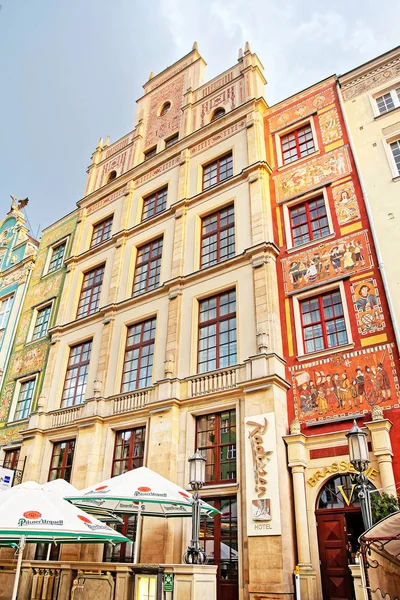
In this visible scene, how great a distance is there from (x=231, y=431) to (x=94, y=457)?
516 centimetres

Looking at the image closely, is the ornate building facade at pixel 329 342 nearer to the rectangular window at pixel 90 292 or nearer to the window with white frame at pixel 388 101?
the window with white frame at pixel 388 101

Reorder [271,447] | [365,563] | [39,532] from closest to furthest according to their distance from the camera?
[365,563], [39,532], [271,447]

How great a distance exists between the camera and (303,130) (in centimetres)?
1808

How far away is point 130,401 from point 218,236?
6802mm

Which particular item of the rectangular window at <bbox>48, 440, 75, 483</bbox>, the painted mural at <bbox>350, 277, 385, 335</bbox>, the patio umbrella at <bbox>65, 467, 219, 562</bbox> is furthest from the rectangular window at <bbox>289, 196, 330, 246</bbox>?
the rectangular window at <bbox>48, 440, 75, 483</bbox>

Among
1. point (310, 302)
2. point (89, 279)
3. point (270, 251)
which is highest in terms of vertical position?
point (89, 279)

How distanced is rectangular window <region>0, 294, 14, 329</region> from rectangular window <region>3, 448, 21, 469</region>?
755cm

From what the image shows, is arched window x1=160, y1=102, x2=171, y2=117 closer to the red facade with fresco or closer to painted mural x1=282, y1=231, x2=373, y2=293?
the red facade with fresco

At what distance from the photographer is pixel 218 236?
17.8m

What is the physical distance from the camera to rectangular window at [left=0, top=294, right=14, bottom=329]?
82.5ft

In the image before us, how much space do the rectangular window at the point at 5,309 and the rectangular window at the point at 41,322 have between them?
2.76 metres

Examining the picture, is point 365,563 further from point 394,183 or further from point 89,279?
point 89,279

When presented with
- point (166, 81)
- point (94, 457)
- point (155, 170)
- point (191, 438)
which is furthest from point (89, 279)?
point (166, 81)

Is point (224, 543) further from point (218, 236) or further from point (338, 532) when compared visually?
point (218, 236)
